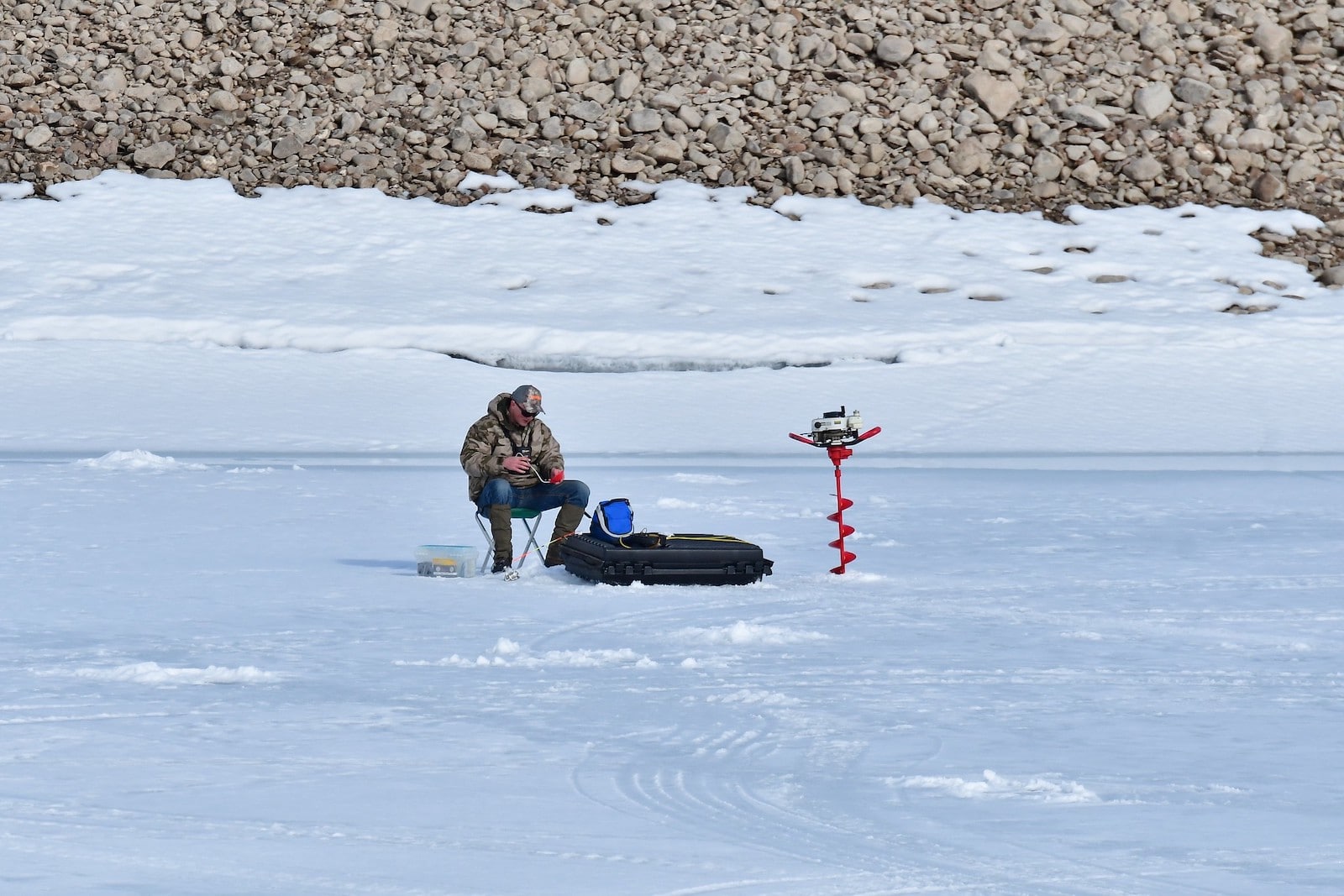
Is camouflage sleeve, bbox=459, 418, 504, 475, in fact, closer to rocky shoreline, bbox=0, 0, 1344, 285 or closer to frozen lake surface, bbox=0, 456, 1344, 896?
frozen lake surface, bbox=0, 456, 1344, 896

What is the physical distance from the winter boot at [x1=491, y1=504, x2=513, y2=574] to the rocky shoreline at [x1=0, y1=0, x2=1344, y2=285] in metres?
15.8

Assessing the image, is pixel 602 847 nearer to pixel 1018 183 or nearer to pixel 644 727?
pixel 644 727

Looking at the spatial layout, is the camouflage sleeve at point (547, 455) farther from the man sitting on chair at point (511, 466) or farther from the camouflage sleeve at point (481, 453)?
the camouflage sleeve at point (481, 453)

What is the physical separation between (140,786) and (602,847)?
1.36 metres

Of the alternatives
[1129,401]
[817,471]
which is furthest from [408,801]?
[1129,401]

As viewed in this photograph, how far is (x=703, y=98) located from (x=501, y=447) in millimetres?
17246

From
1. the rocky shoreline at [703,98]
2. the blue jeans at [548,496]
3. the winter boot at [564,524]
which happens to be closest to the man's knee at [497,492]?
the blue jeans at [548,496]

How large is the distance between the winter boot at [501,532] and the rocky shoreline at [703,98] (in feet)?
51.9

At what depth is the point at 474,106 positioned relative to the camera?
82.3ft

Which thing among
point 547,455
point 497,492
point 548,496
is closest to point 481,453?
point 497,492

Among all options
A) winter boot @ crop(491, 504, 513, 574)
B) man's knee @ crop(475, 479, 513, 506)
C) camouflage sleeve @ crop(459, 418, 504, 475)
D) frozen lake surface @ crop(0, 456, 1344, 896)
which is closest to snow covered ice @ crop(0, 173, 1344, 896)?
frozen lake surface @ crop(0, 456, 1344, 896)

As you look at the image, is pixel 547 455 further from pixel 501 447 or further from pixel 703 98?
pixel 703 98

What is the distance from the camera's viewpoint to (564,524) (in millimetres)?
9016

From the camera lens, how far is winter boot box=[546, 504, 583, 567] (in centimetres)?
901
